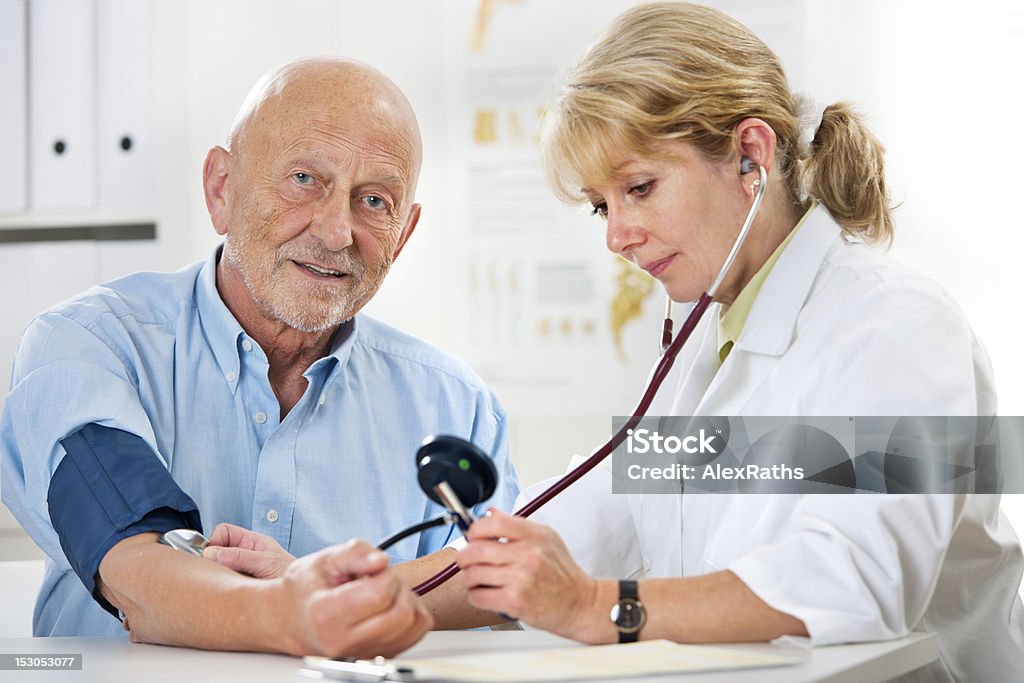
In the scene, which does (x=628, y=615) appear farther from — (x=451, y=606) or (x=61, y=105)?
(x=61, y=105)

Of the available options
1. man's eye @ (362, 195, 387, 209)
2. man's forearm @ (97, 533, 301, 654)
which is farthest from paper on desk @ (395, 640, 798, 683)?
man's eye @ (362, 195, 387, 209)

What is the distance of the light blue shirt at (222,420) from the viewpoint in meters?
1.43

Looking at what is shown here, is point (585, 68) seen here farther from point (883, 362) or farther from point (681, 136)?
point (883, 362)

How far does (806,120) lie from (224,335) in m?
0.85

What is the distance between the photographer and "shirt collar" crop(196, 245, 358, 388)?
5.28 ft

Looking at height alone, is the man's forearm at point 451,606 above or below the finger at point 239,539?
below

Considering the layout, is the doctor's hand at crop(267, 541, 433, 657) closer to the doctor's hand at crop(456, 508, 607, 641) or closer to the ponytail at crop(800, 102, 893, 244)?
the doctor's hand at crop(456, 508, 607, 641)

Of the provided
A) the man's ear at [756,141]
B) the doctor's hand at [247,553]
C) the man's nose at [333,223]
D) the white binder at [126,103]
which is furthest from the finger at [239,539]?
the white binder at [126,103]

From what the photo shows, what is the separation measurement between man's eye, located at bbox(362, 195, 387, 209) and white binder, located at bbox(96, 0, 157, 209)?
133 cm

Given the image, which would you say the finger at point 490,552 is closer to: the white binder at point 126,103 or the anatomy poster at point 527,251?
the anatomy poster at point 527,251

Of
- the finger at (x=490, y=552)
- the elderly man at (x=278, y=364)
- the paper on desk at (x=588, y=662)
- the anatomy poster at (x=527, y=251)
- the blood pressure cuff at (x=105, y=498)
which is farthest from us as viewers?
the anatomy poster at (x=527, y=251)

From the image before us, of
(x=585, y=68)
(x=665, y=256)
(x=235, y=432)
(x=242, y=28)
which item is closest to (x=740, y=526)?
(x=665, y=256)

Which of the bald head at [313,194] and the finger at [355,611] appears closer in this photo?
the finger at [355,611]

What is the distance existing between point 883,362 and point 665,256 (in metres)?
0.35
